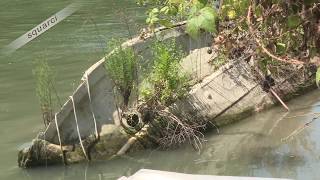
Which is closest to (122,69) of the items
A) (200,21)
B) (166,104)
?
(166,104)

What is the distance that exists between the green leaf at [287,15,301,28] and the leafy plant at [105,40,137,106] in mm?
4075

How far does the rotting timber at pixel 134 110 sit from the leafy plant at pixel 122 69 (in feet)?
0.73

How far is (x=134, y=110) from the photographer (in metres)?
6.86

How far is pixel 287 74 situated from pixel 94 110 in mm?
2819

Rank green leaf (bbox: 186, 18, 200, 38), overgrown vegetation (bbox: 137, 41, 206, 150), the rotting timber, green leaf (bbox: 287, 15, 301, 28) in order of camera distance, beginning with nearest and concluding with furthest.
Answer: green leaf (bbox: 186, 18, 200, 38) < green leaf (bbox: 287, 15, 301, 28) < the rotting timber < overgrown vegetation (bbox: 137, 41, 206, 150)

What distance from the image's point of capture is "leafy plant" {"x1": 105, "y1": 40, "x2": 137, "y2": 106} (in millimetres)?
6637

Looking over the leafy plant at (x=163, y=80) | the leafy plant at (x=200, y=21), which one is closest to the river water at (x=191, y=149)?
the leafy plant at (x=163, y=80)

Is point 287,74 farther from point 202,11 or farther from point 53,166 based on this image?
point 202,11

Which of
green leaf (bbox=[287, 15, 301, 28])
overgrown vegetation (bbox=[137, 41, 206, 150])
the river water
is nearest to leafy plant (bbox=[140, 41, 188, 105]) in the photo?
overgrown vegetation (bbox=[137, 41, 206, 150])

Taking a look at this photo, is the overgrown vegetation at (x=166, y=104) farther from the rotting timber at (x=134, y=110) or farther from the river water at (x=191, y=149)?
the river water at (x=191, y=149)

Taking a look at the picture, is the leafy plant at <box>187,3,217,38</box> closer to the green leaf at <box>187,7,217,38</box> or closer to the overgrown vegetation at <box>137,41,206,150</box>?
the green leaf at <box>187,7,217,38</box>

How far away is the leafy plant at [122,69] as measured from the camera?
664 cm

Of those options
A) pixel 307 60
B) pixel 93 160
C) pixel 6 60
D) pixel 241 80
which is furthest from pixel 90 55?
pixel 307 60

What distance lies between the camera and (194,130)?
701 cm
